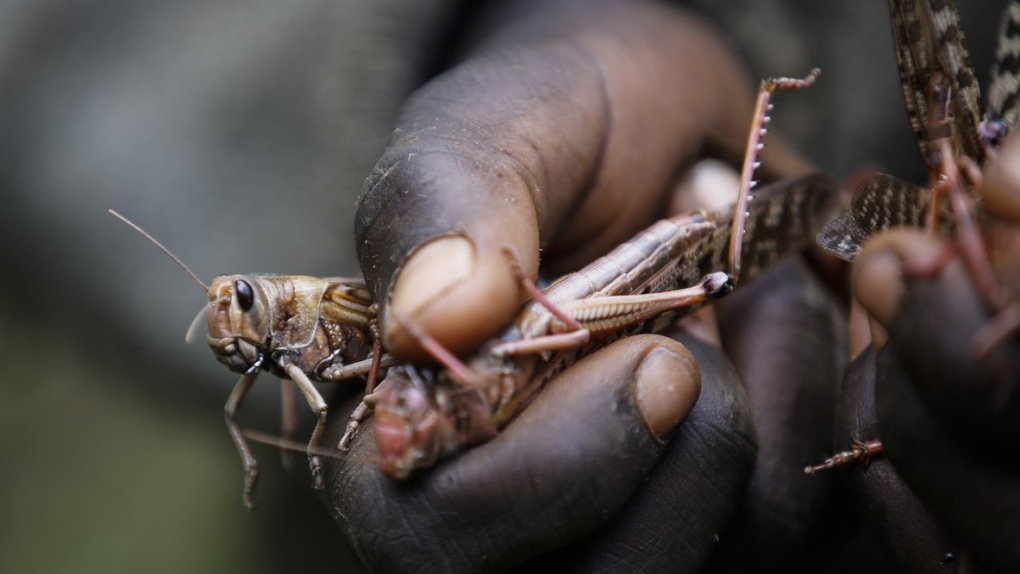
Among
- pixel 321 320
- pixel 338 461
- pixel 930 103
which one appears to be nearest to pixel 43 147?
pixel 321 320

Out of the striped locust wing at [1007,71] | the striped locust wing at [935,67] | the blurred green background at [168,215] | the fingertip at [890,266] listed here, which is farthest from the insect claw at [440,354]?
the blurred green background at [168,215]

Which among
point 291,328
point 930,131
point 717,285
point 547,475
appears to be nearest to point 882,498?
point 717,285

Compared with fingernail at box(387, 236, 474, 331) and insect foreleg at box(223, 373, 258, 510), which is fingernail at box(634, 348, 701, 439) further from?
insect foreleg at box(223, 373, 258, 510)

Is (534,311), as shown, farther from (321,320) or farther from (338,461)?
(321,320)

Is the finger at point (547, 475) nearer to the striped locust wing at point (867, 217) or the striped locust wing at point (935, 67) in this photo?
the striped locust wing at point (867, 217)

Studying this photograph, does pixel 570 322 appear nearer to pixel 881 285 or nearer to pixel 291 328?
pixel 881 285
